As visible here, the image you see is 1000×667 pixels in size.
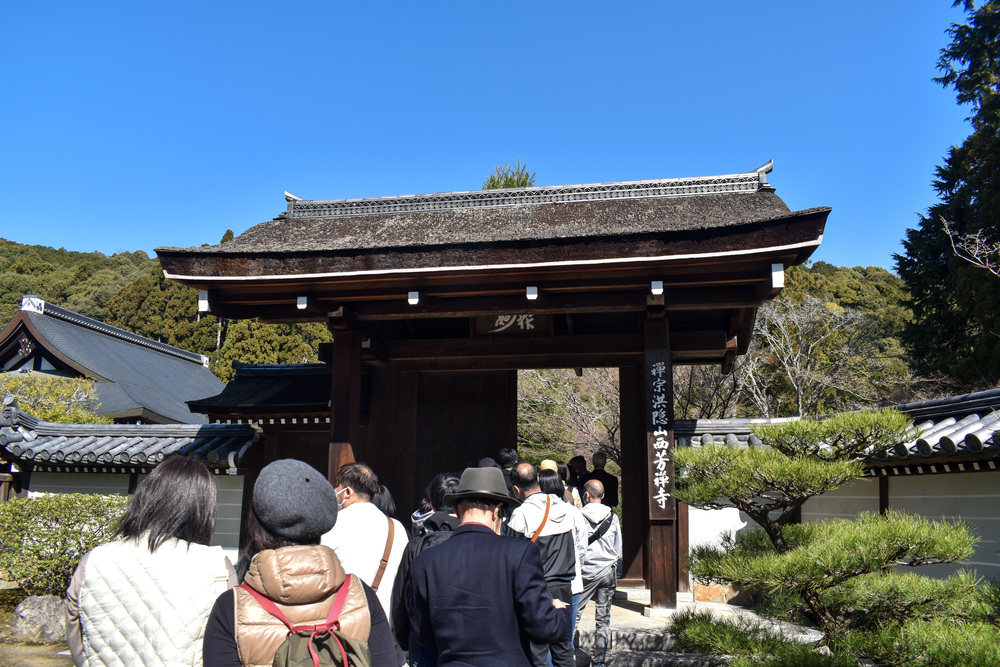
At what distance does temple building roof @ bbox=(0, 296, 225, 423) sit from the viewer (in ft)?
62.2

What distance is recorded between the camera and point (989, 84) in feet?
56.1

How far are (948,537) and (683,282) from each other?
3.94 metres

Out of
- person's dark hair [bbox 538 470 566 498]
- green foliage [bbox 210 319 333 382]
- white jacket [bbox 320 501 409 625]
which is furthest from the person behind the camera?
green foliage [bbox 210 319 333 382]

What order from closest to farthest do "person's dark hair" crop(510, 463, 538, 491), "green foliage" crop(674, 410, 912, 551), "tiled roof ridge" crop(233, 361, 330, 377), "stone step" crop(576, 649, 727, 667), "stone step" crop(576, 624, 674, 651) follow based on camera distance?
"green foliage" crop(674, 410, 912, 551), "person's dark hair" crop(510, 463, 538, 491), "stone step" crop(576, 649, 727, 667), "stone step" crop(576, 624, 674, 651), "tiled roof ridge" crop(233, 361, 330, 377)

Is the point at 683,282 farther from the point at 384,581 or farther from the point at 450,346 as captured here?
the point at 384,581

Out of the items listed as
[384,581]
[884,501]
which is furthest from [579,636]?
[384,581]

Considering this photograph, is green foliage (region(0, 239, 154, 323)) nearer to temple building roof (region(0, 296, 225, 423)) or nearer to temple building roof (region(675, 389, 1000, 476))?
temple building roof (region(0, 296, 225, 423))

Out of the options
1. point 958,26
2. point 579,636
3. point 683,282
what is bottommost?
point 579,636

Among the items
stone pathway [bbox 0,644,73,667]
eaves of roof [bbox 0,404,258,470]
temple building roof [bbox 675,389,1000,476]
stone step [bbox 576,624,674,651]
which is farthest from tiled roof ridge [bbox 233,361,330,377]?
temple building roof [bbox 675,389,1000,476]

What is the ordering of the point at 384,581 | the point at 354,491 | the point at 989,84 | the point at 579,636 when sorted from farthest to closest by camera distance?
the point at 989,84 < the point at 579,636 < the point at 354,491 < the point at 384,581

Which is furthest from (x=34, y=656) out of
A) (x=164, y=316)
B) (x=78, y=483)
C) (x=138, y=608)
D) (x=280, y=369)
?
(x=164, y=316)

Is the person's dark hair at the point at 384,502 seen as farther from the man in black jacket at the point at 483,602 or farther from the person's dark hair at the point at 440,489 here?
the man in black jacket at the point at 483,602

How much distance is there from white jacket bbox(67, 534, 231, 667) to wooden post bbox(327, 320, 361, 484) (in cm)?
585

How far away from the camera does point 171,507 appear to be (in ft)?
7.34
